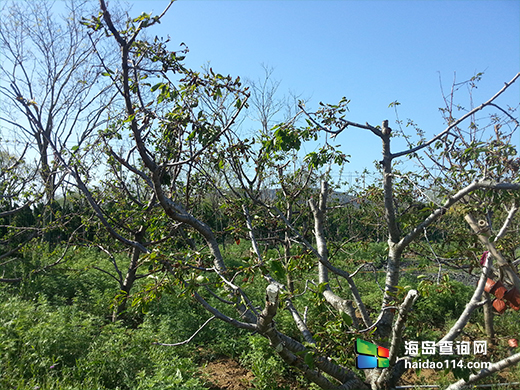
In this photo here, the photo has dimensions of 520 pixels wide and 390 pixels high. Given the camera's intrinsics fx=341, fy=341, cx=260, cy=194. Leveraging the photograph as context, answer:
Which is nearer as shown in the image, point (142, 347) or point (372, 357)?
point (372, 357)

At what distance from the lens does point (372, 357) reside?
2.72 metres

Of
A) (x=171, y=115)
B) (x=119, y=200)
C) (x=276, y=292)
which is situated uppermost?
(x=171, y=115)

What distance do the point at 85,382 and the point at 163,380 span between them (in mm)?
881

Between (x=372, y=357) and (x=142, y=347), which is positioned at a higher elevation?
(x=372, y=357)

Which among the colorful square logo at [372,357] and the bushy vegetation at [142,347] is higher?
the colorful square logo at [372,357]

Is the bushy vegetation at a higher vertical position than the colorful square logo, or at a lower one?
lower

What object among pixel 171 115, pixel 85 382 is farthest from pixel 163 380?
pixel 171 115

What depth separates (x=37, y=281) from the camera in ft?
Answer: 21.6

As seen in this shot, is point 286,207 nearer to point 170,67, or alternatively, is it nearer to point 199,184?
point 199,184

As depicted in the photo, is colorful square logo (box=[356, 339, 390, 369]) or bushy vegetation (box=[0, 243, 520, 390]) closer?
colorful square logo (box=[356, 339, 390, 369])

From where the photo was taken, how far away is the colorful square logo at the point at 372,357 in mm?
2676

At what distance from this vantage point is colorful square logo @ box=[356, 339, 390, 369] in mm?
2676

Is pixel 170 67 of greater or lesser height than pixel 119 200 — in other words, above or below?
above

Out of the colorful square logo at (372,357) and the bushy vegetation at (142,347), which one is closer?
the colorful square logo at (372,357)
